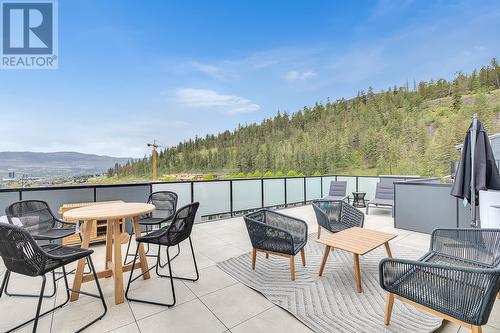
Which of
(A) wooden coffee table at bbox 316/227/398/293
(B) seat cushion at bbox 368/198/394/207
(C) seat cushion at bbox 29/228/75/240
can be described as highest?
(C) seat cushion at bbox 29/228/75/240

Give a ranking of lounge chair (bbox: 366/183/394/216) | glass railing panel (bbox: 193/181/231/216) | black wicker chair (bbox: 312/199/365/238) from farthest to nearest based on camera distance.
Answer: lounge chair (bbox: 366/183/394/216), glass railing panel (bbox: 193/181/231/216), black wicker chair (bbox: 312/199/365/238)

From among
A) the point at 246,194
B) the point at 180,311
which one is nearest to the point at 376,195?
the point at 246,194

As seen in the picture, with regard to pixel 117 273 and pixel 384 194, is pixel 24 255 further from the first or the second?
pixel 384 194

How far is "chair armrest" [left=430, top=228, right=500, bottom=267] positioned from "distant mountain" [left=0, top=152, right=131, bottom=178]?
666 cm

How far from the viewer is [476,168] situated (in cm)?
295

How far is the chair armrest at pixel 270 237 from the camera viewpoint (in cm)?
264

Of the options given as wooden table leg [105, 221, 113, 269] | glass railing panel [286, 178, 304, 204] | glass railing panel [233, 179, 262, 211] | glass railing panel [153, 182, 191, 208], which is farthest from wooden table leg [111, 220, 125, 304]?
glass railing panel [286, 178, 304, 204]

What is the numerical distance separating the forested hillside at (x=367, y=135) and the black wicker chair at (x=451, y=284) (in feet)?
42.3

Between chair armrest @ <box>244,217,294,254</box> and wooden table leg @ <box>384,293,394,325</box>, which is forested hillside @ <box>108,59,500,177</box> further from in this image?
wooden table leg @ <box>384,293,394,325</box>

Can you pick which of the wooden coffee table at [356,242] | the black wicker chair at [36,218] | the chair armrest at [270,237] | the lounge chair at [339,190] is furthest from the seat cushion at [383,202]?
the black wicker chair at [36,218]

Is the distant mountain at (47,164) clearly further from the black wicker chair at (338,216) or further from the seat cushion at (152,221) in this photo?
the black wicker chair at (338,216)

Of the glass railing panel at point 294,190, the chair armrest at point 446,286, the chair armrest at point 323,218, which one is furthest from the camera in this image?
the glass railing panel at point 294,190

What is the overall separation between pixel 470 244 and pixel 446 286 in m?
1.15

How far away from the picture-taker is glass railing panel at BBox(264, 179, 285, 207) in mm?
7027
